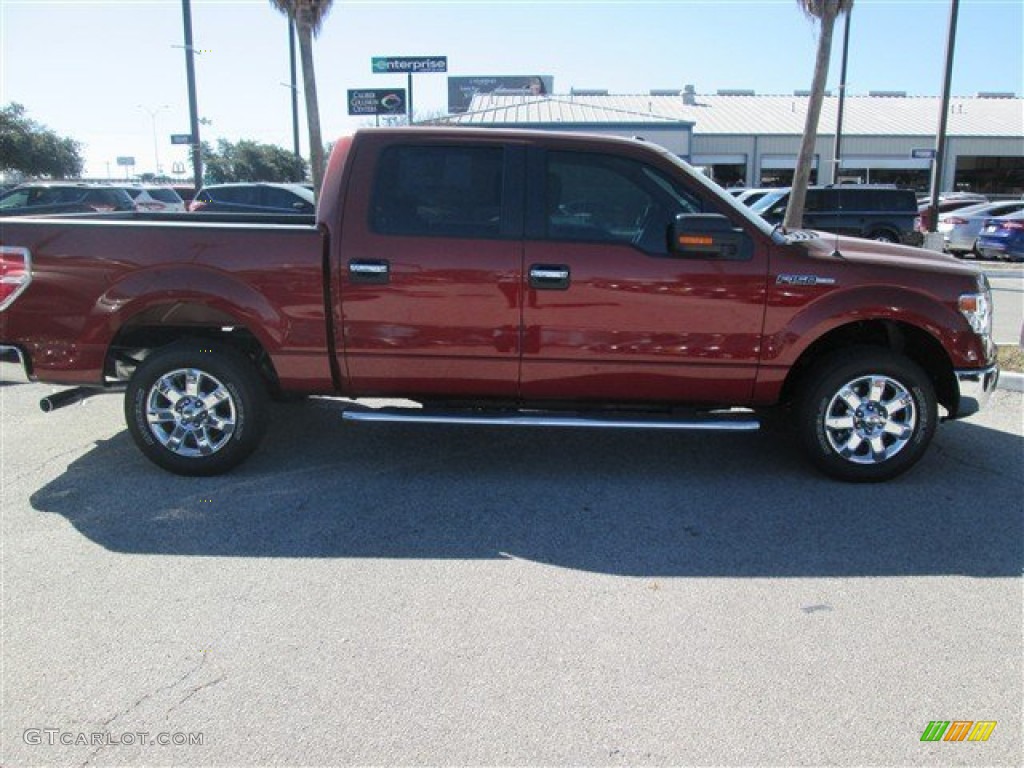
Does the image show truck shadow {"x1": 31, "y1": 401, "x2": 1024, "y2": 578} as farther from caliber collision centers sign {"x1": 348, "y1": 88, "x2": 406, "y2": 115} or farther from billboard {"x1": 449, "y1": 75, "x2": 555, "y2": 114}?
billboard {"x1": 449, "y1": 75, "x2": 555, "y2": 114}

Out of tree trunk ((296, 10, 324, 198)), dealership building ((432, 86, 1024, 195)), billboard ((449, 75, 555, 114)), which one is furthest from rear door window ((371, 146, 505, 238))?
billboard ((449, 75, 555, 114))

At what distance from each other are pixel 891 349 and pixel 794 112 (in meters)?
49.7

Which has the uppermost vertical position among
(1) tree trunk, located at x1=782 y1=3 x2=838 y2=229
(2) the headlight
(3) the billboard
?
(3) the billboard

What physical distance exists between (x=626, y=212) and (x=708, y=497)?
1751mm

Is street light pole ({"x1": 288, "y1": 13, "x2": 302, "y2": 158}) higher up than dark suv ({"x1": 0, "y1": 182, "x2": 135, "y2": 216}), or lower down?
higher up

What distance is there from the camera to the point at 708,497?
4.84 metres

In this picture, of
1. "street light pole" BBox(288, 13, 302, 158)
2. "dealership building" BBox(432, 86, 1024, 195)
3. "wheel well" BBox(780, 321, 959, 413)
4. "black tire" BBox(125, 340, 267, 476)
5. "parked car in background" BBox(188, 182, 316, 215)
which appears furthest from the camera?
"dealership building" BBox(432, 86, 1024, 195)

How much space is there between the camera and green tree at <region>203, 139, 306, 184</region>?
57344mm

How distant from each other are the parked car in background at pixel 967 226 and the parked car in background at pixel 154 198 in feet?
66.6

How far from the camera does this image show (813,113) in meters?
13.8

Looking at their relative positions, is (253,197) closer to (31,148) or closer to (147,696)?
(147,696)

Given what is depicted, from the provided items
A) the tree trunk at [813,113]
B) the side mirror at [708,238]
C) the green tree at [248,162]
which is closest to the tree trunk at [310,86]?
the tree trunk at [813,113]

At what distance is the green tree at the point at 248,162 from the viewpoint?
57344 millimetres

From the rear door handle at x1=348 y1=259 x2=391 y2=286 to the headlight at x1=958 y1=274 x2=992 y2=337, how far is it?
340cm
